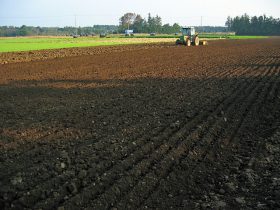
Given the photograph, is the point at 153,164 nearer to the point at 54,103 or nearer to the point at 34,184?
the point at 34,184

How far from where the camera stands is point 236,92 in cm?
1162

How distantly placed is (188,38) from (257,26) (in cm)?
10311

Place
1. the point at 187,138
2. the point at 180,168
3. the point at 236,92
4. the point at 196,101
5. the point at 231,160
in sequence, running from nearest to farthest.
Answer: the point at 180,168 < the point at 231,160 < the point at 187,138 < the point at 196,101 < the point at 236,92

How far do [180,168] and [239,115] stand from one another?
3.65m

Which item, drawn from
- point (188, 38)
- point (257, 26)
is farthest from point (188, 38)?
point (257, 26)

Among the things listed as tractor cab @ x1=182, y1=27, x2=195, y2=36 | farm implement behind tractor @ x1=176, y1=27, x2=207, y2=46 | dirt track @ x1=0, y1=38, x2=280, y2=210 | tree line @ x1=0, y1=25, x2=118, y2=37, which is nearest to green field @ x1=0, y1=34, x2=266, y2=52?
farm implement behind tractor @ x1=176, y1=27, x2=207, y2=46

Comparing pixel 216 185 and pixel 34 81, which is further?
pixel 34 81

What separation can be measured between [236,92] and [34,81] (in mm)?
8063

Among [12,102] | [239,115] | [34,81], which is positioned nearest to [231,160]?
[239,115]

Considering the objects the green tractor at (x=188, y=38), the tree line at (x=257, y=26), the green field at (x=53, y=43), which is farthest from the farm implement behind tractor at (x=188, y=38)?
the tree line at (x=257, y=26)

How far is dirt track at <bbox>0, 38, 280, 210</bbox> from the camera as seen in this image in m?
4.72

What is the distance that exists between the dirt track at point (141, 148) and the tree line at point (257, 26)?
422ft

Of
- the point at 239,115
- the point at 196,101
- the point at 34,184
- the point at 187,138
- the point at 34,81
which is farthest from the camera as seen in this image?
the point at 34,81

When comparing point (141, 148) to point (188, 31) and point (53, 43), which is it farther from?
point (53, 43)
